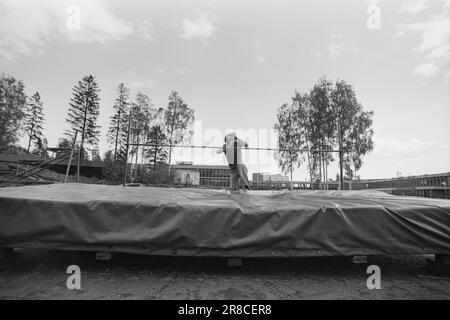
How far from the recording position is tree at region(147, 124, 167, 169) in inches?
996

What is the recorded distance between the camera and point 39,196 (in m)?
2.81

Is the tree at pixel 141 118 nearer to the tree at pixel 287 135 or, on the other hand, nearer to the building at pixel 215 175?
the building at pixel 215 175

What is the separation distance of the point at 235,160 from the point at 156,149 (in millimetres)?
24969

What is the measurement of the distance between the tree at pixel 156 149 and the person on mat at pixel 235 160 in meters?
19.6

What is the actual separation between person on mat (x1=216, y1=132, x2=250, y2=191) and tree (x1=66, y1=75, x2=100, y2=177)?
107ft

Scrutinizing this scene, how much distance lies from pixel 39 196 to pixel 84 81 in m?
36.0

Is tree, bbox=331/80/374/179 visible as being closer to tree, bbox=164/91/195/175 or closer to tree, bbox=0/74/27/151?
tree, bbox=164/91/195/175

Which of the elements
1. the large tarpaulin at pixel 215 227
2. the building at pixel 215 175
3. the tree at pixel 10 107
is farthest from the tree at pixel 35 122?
the large tarpaulin at pixel 215 227

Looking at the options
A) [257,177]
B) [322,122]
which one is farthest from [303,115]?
[257,177]

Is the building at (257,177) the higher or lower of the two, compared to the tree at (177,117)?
lower

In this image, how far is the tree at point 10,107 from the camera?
29.0 metres

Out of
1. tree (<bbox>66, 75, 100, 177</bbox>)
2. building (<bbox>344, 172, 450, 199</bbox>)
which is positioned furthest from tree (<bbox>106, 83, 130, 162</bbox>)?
building (<bbox>344, 172, 450, 199</bbox>)
